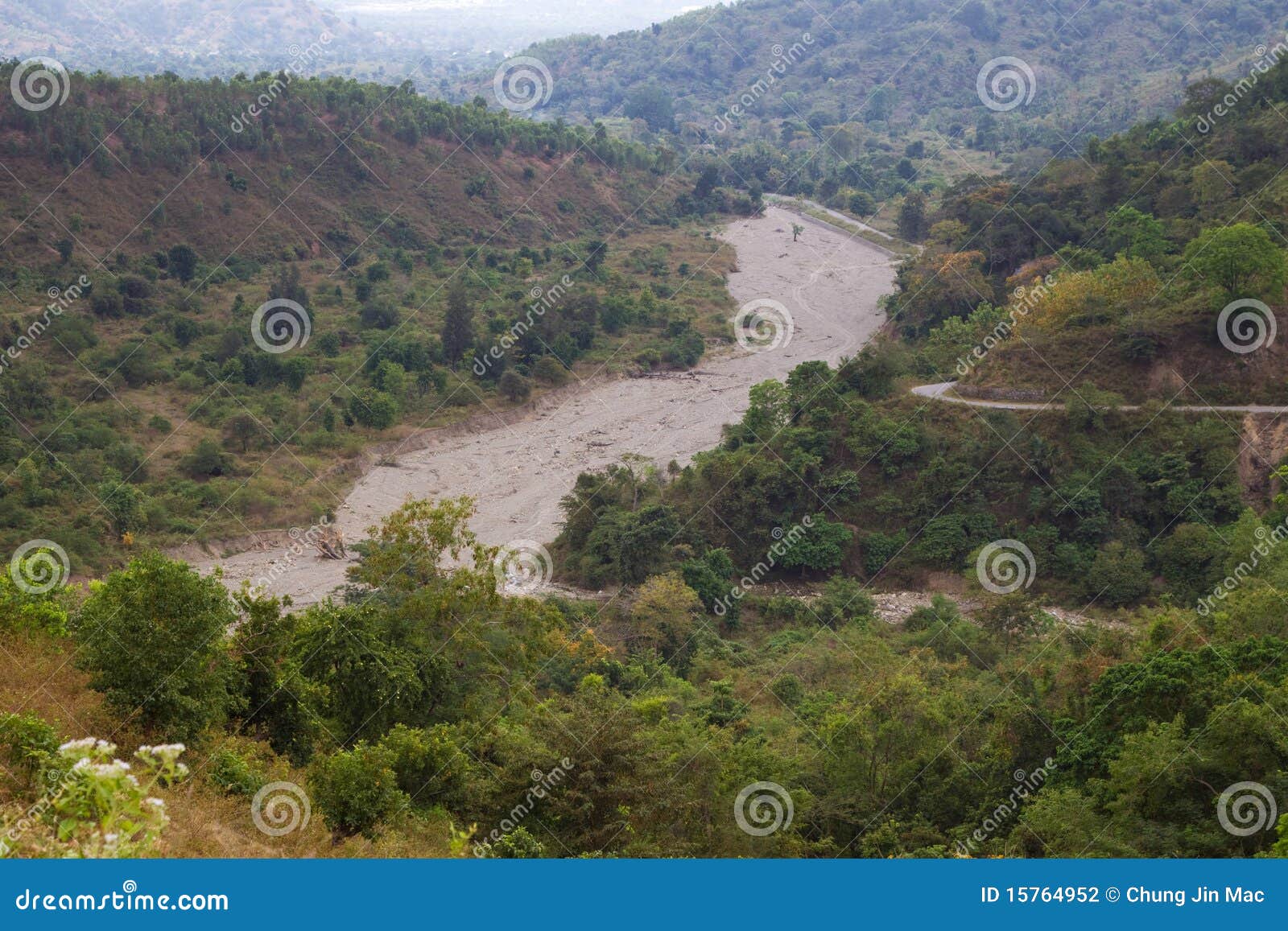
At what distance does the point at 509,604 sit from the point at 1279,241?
88.4 feet

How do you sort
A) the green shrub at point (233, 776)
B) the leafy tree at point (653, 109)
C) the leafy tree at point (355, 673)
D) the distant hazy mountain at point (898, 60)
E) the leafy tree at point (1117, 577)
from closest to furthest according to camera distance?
the green shrub at point (233, 776), the leafy tree at point (355, 673), the leafy tree at point (1117, 577), the distant hazy mountain at point (898, 60), the leafy tree at point (653, 109)

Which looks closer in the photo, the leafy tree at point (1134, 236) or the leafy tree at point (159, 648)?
the leafy tree at point (159, 648)

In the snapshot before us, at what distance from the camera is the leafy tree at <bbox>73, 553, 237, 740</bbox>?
1268cm

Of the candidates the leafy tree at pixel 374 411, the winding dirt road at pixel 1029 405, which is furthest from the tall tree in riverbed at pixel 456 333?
the winding dirt road at pixel 1029 405

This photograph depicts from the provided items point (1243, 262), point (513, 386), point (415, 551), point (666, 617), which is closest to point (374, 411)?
point (513, 386)

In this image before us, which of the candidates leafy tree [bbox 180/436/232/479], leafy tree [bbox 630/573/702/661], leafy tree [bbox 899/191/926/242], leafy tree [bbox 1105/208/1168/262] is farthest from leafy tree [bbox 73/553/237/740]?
leafy tree [bbox 899/191/926/242]

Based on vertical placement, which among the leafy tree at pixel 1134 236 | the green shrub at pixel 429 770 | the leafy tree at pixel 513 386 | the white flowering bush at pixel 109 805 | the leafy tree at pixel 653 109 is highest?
the leafy tree at pixel 653 109

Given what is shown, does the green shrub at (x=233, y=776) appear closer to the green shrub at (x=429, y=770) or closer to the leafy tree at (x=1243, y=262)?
the green shrub at (x=429, y=770)

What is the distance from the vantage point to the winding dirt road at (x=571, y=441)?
33625 millimetres

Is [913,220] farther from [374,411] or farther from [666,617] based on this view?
[666,617]

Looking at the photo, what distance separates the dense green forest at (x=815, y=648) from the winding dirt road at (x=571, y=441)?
3.15m

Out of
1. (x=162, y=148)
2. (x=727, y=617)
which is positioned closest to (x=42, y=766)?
(x=727, y=617)

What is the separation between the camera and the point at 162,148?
188 ft

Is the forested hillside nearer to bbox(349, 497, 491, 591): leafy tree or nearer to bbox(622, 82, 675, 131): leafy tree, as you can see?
bbox(349, 497, 491, 591): leafy tree
